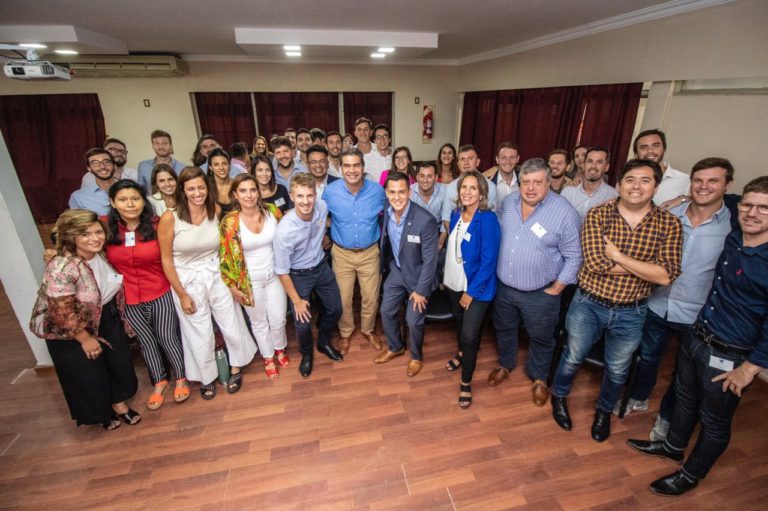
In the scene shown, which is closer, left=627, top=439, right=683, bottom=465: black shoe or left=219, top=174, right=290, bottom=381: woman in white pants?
left=627, top=439, right=683, bottom=465: black shoe

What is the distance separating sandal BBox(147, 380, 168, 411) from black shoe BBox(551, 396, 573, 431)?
2.98 metres

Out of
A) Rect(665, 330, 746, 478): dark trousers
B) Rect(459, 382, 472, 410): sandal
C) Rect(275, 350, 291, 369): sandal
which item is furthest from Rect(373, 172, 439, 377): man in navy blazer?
Rect(665, 330, 746, 478): dark trousers

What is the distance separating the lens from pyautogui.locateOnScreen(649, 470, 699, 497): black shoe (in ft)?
6.53

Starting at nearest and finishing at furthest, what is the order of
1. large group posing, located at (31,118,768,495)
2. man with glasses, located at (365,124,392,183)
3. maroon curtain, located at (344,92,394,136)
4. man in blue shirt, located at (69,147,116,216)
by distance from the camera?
large group posing, located at (31,118,768,495)
man in blue shirt, located at (69,147,116,216)
man with glasses, located at (365,124,392,183)
maroon curtain, located at (344,92,394,136)

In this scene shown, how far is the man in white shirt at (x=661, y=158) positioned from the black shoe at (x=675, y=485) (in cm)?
192

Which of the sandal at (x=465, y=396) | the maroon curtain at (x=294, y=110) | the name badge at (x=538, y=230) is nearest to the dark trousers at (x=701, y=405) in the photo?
the name badge at (x=538, y=230)

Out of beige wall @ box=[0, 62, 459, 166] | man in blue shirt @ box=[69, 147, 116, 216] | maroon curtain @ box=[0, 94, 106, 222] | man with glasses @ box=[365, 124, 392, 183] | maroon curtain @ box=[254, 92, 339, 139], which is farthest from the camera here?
maroon curtain @ box=[254, 92, 339, 139]

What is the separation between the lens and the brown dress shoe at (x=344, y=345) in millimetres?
3270

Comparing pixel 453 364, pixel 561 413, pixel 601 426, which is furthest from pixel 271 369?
pixel 601 426

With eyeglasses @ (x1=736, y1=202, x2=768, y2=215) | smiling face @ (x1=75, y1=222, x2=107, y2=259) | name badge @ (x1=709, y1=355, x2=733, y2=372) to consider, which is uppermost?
eyeglasses @ (x1=736, y1=202, x2=768, y2=215)

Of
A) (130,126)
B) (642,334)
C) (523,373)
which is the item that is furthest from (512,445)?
(130,126)

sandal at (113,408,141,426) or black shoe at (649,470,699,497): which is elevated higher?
black shoe at (649,470,699,497)

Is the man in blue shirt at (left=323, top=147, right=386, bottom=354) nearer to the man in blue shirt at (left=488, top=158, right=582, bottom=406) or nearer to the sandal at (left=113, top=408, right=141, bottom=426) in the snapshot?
the man in blue shirt at (left=488, top=158, right=582, bottom=406)

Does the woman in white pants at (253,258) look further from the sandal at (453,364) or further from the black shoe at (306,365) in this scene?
the sandal at (453,364)
